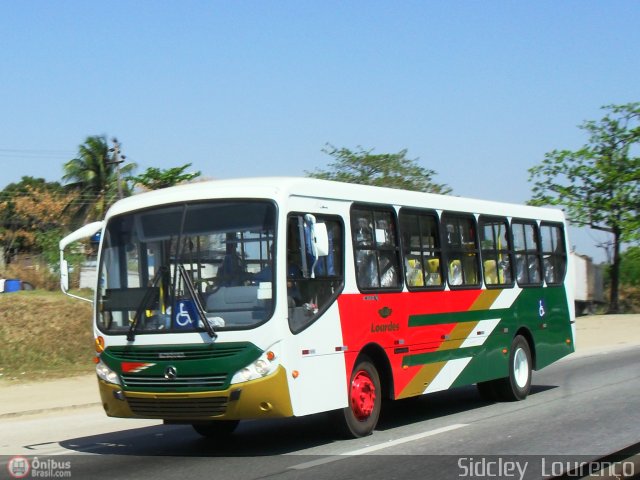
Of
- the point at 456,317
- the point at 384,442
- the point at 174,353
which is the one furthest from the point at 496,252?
the point at 174,353

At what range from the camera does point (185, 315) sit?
383 inches

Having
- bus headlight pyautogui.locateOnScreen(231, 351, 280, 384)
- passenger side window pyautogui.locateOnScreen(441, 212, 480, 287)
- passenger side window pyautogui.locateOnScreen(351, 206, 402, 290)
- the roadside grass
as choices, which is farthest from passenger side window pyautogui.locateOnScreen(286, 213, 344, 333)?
the roadside grass

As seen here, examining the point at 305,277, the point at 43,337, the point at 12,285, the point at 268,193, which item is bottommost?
the point at 43,337

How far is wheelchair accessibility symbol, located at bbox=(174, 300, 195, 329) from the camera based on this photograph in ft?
31.8

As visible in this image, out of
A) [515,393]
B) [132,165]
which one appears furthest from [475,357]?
[132,165]

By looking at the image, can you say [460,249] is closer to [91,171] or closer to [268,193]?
[268,193]

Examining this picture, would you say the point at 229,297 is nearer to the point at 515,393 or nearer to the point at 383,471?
the point at 383,471

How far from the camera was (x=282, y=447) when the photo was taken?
10.6 metres

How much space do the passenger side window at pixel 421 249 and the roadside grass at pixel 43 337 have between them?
10.8 m

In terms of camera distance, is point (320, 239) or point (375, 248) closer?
point (320, 239)

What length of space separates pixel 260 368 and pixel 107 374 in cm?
193

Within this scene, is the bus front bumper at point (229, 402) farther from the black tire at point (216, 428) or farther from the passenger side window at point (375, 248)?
the passenger side window at point (375, 248)

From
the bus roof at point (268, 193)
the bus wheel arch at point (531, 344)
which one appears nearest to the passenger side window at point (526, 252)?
the bus wheel arch at point (531, 344)

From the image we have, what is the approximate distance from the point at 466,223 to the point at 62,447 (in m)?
6.29
